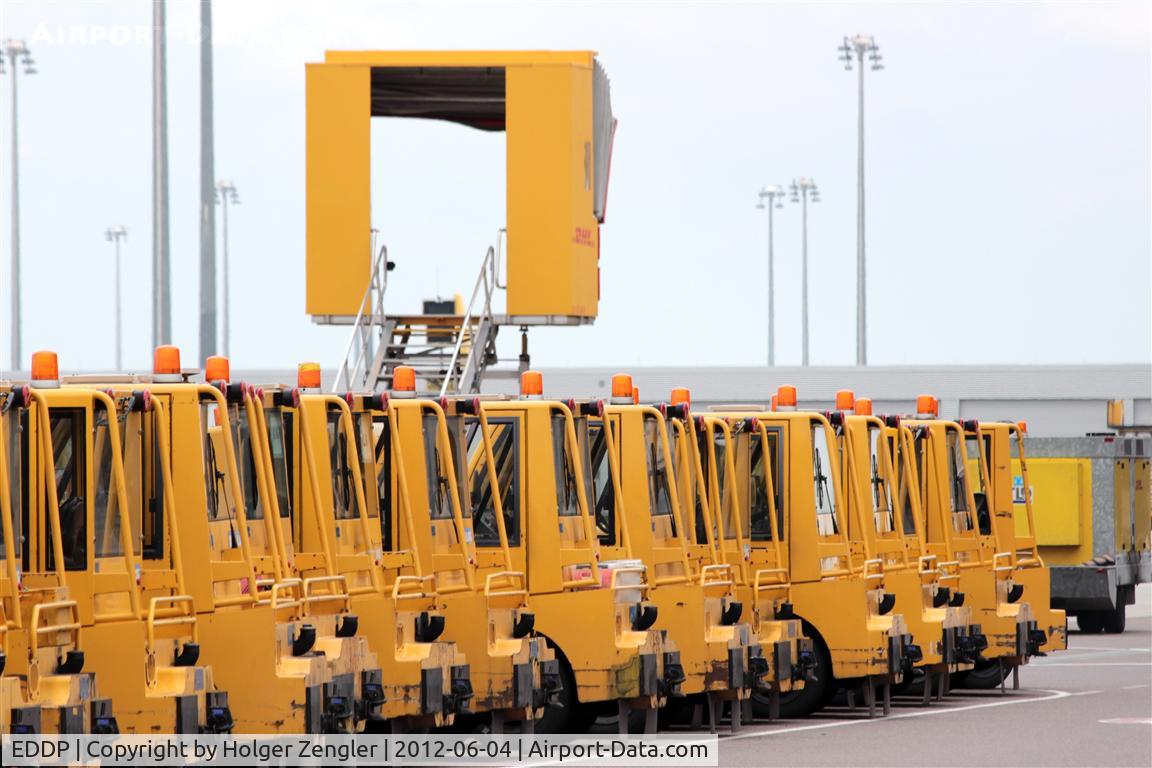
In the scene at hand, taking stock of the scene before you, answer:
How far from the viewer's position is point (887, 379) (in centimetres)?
4950

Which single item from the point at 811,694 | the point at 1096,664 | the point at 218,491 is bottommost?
the point at 1096,664

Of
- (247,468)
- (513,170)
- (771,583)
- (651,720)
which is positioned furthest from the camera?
(513,170)

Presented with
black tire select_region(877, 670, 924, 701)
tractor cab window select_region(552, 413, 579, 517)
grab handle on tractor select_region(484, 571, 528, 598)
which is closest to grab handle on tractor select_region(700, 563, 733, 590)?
tractor cab window select_region(552, 413, 579, 517)

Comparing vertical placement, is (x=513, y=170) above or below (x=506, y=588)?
above

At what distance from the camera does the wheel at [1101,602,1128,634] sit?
93.8 ft

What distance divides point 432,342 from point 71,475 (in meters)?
12.0

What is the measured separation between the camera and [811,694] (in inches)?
733

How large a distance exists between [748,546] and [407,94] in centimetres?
723

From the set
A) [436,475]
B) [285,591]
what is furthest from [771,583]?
[285,591]

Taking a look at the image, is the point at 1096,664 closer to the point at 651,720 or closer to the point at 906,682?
the point at 906,682

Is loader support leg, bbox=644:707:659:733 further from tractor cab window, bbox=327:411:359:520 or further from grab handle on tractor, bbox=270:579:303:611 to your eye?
grab handle on tractor, bbox=270:579:303:611

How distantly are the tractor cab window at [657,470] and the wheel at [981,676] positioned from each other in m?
5.13

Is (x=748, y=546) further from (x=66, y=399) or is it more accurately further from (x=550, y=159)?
(x=66, y=399)

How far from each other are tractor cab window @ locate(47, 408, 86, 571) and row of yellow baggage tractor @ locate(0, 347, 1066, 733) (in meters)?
0.01
